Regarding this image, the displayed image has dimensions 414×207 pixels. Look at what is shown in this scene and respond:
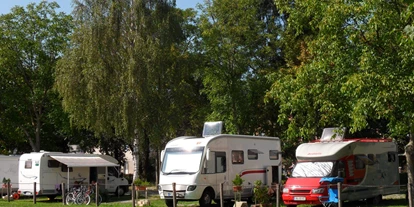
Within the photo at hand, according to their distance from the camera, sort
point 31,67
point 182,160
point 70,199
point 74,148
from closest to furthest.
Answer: point 182,160, point 70,199, point 31,67, point 74,148

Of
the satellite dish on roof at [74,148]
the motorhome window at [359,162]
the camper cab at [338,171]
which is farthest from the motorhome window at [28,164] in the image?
the motorhome window at [359,162]

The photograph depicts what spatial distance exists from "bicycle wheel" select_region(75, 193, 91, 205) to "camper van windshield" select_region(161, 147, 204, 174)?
398 cm

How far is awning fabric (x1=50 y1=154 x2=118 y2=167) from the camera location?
26.5 meters

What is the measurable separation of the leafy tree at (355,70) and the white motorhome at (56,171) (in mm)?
12034

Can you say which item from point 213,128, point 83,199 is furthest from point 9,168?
point 213,128

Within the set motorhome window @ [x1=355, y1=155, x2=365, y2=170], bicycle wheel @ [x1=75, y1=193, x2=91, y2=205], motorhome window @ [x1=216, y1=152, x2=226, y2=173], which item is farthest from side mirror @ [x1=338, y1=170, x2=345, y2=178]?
bicycle wheel @ [x1=75, y1=193, x2=91, y2=205]

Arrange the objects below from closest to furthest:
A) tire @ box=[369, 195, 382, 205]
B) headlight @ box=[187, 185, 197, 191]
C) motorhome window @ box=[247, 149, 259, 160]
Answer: headlight @ box=[187, 185, 197, 191] → tire @ box=[369, 195, 382, 205] → motorhome window @ box=[247, 149, 259, 160]

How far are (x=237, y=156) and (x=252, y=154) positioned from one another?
0.97m

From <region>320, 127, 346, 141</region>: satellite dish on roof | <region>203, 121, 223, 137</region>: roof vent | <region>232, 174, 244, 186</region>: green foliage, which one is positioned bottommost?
<region>232, 174, 244, 186</region>: green foliage

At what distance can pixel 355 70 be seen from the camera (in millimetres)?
17109

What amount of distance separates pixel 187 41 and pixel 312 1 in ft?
Answer: 56.6

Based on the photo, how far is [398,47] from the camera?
1634 cm

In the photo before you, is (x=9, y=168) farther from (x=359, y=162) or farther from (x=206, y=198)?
(x=359, y=162)

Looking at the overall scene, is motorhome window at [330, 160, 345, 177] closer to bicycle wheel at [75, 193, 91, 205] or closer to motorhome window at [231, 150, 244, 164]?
motorhome window at [231, 150, 244, 164]
